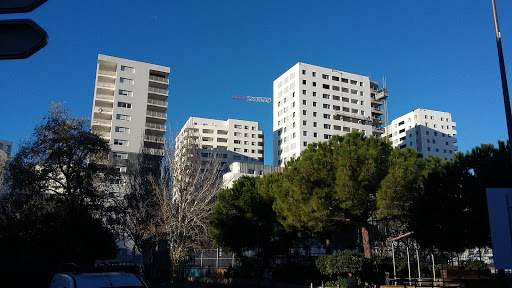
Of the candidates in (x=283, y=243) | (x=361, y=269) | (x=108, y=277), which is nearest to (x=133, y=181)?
(x=283, y=243)

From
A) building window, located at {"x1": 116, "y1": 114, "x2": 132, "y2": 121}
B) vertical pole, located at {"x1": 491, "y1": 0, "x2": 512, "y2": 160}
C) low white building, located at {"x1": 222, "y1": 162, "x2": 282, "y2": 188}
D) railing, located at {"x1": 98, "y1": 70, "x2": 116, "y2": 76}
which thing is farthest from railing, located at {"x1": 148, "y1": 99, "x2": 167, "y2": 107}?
Result: vertical pole, located at {"x1": 491, "y1": 0, "x2": 512, "y2": 160}

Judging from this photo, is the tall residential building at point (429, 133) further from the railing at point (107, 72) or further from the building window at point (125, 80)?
the railing at point (107, 72)

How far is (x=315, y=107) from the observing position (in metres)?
86.4

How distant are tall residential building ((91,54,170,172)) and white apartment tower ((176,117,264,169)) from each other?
3634cm

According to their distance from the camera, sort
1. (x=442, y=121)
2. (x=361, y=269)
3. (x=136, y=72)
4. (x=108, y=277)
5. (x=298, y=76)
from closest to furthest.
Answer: (x=108, y=277) < (x=361, y=269) < (x=136, y=72) < (x=298, y=76) < (x=442, y=121)

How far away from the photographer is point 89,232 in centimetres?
2575

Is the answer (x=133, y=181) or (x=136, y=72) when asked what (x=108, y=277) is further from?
(x=136, y=72)

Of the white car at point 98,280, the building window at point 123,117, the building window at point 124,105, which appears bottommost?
the white car at point 98,280

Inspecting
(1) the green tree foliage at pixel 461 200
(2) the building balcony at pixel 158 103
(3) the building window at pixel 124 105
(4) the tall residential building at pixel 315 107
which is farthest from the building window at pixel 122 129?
(1) the green tree foliage at pixel 461 200

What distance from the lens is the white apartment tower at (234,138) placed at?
112m

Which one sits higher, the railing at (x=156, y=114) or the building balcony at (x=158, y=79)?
the building balcony at (x=158, y=79)

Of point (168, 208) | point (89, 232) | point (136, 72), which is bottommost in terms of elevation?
point (89, 232)

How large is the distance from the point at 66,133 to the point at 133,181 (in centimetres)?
1813

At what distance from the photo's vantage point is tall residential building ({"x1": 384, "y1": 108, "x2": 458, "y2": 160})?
102 metres
